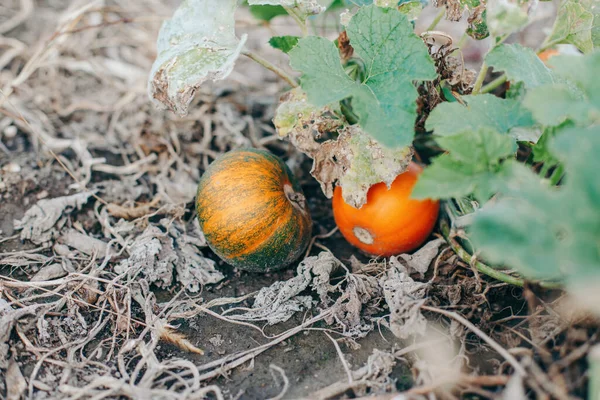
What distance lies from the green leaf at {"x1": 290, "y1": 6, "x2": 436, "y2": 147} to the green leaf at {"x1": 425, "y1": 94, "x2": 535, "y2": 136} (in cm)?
10

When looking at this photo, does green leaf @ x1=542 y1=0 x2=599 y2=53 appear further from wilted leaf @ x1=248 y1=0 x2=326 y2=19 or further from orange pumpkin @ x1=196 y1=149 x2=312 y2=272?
orange pumpkin @ x1=196 y1=149 x2=312 y2=272

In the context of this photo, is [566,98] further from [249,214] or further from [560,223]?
[249,214]

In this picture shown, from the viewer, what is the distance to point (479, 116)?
1877mm

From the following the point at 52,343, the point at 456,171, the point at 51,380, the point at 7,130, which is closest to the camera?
the point at 456,171

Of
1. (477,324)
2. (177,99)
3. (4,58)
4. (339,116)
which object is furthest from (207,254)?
(4,58)

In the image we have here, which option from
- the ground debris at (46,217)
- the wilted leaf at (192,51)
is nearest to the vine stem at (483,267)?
the wilted leaf at (192,51)

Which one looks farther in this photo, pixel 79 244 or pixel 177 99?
pixel 79 244

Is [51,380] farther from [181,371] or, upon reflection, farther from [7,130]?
[7,130]

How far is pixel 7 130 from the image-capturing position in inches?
121

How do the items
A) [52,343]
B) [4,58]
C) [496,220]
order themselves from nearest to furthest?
1. [496,220]
2. [52,343]
3. [4,58]

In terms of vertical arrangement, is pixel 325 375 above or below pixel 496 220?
below

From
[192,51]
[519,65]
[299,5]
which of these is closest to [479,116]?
[519,65]

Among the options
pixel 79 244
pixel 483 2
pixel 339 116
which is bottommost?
pixel 79 244

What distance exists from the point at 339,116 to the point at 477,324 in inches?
42.3
